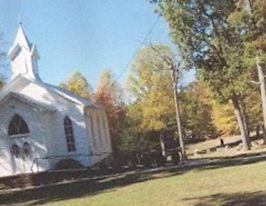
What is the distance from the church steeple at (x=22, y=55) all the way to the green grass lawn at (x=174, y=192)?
17.5 meters

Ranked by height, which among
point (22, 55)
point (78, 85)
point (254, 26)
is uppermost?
point (78, 85)

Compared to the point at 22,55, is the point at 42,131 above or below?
below

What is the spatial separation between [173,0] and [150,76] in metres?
24.0

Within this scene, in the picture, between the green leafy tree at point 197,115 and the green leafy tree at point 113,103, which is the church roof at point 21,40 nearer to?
the green leafy tree at point 113,103

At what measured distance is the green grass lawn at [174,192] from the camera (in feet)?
61.2

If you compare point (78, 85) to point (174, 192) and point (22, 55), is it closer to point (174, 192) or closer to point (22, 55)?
point (22, 55)

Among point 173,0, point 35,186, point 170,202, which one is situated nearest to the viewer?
point 170,202

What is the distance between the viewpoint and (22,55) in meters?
47.6

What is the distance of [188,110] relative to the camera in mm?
79062

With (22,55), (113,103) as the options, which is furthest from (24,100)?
(113,103)

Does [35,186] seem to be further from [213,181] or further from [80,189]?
[213,181]

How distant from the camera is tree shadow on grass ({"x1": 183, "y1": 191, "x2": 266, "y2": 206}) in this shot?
665 inches

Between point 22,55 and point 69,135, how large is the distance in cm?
795

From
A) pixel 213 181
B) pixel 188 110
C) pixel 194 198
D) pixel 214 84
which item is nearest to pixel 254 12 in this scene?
pixel 213 181
